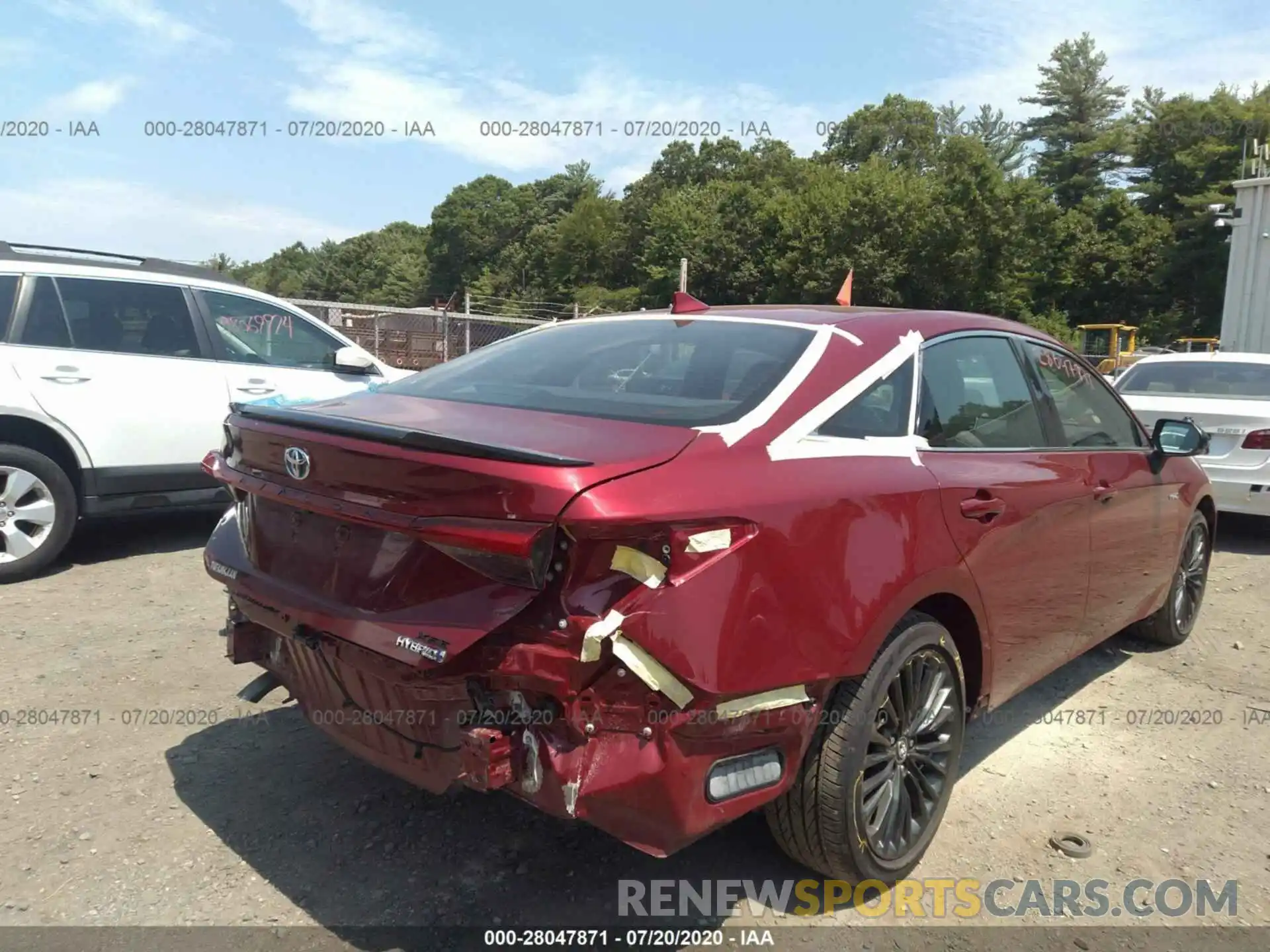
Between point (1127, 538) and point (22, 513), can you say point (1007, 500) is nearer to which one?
point (1127, 538)

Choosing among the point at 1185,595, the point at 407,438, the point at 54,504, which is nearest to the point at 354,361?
the point at 54,504

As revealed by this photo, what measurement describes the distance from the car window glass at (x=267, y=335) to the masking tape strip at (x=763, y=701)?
498cm

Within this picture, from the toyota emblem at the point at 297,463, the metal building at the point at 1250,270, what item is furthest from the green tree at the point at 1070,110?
the toyota emblem at the point at 297,463

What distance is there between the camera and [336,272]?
109 meters

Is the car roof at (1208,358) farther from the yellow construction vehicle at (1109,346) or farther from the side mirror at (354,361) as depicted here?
the yellow construction vehicle at (1109,346)

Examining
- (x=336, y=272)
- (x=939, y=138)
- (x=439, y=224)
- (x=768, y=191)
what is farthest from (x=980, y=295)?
(x=336, y=272)

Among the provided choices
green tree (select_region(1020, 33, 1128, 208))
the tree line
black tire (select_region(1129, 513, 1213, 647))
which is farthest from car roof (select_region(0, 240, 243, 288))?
green tree (select_region(1020, 33, 1128, 208))

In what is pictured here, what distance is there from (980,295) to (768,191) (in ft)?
53.5

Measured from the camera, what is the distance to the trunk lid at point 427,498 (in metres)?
2.04

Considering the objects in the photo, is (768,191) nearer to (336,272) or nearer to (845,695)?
(845,695)

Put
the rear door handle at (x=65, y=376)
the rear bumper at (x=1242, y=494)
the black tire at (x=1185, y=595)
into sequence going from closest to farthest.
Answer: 1. the black tire at (x=1185, y=595)
2. the rear door handle at (x=65, y=376)
3. the rear bumper at (x=1242, y=494)

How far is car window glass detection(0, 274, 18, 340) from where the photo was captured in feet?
17.4

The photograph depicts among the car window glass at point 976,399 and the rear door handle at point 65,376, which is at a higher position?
the car window glass at point 976,399

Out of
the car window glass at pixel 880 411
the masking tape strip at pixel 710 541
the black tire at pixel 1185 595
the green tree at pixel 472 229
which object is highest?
the green tree at pixel 472 229
